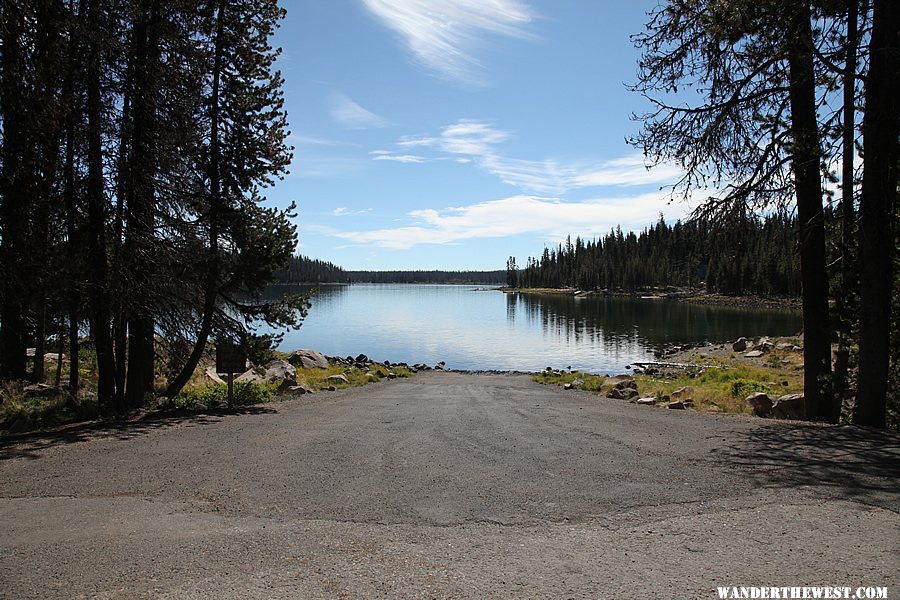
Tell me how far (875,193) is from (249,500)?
9.18 m

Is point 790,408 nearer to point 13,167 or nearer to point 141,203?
point 141,203

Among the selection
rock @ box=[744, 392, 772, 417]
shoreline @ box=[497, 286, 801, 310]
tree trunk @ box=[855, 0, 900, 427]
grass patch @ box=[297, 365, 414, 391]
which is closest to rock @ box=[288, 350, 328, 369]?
grass patch @ box=[297, 365, 414, 391]

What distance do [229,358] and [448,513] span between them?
8.61 m

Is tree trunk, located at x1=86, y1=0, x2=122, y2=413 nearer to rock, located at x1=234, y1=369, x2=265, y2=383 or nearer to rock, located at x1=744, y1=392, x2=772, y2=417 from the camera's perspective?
rock, located at x1=234, y1=369, x2=265, y2=383

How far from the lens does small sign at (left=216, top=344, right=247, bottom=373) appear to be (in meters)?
12.2

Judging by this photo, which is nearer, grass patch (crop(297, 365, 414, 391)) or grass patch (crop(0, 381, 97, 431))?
grass patch (crop(0, 381, 97, 431))

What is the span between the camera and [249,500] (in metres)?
5.54

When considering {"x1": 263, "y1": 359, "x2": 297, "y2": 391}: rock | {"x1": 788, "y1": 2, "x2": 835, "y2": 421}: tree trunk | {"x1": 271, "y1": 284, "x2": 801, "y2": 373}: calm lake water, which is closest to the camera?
{"x1": 788, "y1": 2, "x2": 835, "y2": 421}: tree trunk

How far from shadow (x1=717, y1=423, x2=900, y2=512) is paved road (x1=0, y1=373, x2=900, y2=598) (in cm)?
3

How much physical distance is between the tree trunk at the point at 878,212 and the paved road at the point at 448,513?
3.82 ft

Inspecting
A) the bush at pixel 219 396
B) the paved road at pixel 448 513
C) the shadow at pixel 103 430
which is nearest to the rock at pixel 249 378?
the bush at pixel 219 396

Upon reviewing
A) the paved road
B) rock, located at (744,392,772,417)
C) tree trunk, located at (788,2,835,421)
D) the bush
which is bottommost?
the bush

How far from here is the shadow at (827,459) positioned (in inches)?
210

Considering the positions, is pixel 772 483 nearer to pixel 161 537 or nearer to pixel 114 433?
pixel 161 537
